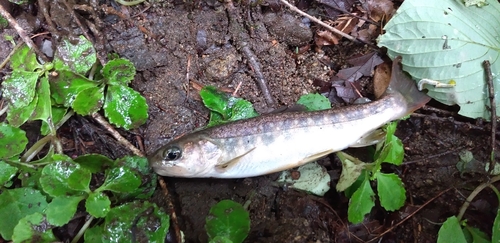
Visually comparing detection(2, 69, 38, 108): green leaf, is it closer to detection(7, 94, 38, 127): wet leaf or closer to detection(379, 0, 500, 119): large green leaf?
detection(7, 94, 38, 127): wet leaf

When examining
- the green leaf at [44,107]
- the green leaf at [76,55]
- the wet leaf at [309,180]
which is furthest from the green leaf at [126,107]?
the wet leaf at [309,180]

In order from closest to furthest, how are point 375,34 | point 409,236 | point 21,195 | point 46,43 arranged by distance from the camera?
1. point 21,195
2. point 409,236
3. point 46,43
4. point 375,34

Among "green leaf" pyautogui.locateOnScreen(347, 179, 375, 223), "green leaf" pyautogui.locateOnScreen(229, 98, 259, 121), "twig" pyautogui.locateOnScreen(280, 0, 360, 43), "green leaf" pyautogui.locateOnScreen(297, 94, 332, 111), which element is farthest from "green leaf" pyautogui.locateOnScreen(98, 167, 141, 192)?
"twig" pyautogui.locateOnScreen(280, 0, 360, 43)

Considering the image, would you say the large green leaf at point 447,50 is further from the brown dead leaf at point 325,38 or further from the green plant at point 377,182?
the green plant at point 377,182

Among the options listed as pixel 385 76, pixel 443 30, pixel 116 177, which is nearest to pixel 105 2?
pixel 116 177

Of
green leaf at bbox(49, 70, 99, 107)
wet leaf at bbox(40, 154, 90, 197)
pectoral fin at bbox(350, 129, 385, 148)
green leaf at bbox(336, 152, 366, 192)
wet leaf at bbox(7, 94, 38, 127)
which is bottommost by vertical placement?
green leaf at bbox(336, 152, 366, 192)

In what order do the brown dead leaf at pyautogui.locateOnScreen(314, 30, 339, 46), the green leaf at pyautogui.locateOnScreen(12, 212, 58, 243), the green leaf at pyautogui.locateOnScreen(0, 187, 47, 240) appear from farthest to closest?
the brown dead leaf at pyautogui.locateOnScreen(314, 30, 339, 46), the green leaf at pyautogui.locateOnScreen(0, 187, 47, 240), the green leaf at pyautogui.locateOnScreen(12, 212, 58, 243)

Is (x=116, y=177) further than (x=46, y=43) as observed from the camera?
No

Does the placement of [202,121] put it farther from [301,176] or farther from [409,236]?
[409,236]
